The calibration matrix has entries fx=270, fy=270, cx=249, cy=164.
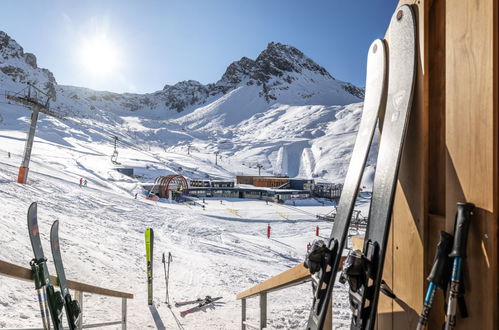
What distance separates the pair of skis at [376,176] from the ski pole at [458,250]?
1.15 feet

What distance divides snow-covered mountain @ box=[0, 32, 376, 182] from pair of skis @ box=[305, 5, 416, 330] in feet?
158

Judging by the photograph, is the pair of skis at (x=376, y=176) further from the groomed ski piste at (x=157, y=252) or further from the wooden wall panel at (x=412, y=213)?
the groomed ski piste at (x=157, y=252)

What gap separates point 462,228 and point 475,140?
32cm

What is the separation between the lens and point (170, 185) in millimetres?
27484

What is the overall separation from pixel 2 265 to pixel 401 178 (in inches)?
90.2

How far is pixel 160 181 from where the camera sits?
27.6 metres

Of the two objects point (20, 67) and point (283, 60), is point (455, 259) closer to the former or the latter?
point (20, 67)

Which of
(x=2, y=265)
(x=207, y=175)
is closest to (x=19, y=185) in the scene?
(x=2, y=265)

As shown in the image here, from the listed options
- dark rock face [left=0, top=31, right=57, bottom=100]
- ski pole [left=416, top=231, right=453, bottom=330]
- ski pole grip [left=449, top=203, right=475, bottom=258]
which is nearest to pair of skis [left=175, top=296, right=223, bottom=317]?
ski pole [left=416, top=231, right=453, bottom=330]

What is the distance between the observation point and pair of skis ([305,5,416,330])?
1340 millimetres

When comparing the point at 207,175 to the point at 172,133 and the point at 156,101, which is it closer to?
the point at 172,133

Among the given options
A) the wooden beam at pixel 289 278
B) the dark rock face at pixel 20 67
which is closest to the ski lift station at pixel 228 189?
the wooden beam at pixel 289 278

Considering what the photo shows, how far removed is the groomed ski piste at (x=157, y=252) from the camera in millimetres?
5328

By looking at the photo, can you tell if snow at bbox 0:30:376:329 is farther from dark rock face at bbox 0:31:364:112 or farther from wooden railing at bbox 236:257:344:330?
dark rock face at bbox 0:31:364:112
